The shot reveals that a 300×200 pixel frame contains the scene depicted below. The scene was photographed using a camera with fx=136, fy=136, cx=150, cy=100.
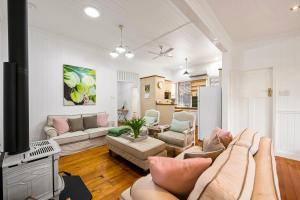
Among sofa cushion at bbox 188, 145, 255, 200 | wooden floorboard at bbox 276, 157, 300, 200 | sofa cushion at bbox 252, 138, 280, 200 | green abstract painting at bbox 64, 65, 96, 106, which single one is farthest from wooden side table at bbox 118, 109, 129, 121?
sofa cushion at bbox 188, 145, 255, 200

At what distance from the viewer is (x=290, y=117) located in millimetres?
2912

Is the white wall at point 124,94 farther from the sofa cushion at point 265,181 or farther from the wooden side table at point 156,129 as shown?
the sofa cushion at point 265,181

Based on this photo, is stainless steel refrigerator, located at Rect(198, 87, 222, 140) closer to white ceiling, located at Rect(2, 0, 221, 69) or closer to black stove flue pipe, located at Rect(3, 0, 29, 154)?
white ceiling, located at Rect(2, 0, 221, 69)

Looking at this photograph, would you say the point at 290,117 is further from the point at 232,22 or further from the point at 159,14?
the point at 159,14

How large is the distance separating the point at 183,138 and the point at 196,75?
4.15 m

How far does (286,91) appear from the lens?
2953 millimetres

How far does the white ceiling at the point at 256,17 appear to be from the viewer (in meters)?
2.11

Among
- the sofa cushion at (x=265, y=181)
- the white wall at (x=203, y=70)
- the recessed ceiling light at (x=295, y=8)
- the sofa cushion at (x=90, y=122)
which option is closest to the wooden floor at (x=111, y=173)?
the sofa cushion at (x=90, y=122)

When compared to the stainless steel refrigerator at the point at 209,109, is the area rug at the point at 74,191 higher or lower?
lower

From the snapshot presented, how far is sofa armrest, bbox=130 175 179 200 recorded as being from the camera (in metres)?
0.83

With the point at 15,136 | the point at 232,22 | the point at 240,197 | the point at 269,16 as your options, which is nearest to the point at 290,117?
the point at 269,16

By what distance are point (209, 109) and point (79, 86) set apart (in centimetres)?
378

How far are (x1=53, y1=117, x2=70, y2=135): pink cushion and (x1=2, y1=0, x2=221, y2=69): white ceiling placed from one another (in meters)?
2.22

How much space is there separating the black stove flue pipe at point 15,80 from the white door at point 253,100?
3.94 metres
